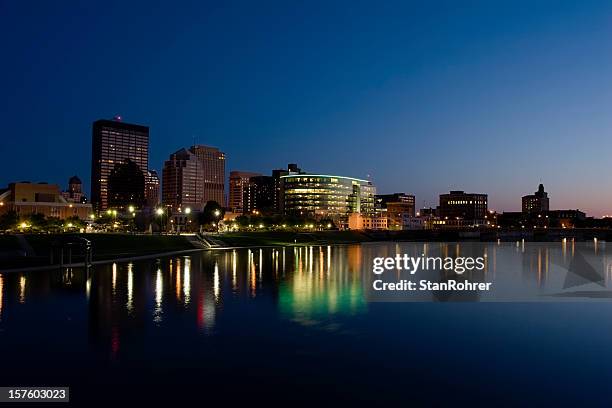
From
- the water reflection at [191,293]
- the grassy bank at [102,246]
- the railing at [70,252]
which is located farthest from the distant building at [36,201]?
the water reflection at [191,293]

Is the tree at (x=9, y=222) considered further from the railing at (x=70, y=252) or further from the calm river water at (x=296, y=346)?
the calm river water at (x=296, y=346)

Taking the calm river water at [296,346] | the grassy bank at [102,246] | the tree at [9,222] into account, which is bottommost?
the calm river water at [296,346]

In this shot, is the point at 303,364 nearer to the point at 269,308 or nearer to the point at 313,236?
the point at 269,308

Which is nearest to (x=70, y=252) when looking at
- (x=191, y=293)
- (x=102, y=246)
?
(x=102, y=246)

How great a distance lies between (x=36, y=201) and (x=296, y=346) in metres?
156

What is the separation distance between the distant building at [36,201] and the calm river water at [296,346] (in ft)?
409

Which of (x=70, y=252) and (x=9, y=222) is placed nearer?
(x=70, y=252)

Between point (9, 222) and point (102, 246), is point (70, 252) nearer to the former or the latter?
point (102, 246)

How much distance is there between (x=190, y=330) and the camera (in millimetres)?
24969

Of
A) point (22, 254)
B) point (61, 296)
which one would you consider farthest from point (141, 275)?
point (22, 254)

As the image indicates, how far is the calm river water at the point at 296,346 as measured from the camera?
17031 millimetres

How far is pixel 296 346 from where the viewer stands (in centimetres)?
2244

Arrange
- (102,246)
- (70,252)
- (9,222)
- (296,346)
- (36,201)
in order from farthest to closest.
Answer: (36,201) < (9,222) < (102,246) < (70,252) < (296,346)

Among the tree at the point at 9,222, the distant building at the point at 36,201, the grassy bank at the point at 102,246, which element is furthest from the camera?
the distant building at the point at 36,201
